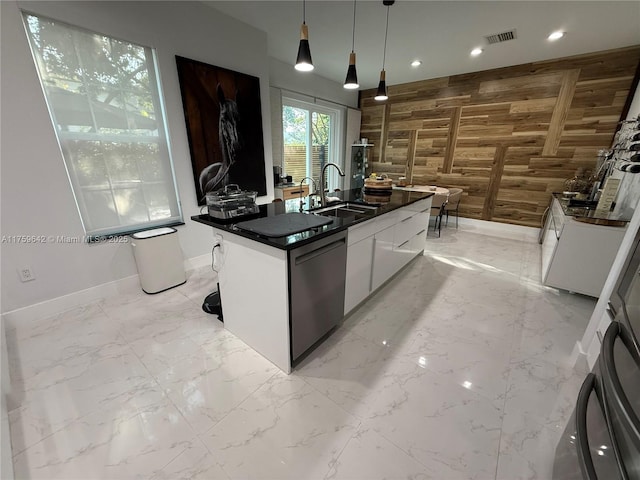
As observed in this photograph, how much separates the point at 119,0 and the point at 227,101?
1095mm

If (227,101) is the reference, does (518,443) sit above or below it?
below

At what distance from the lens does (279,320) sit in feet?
4.98

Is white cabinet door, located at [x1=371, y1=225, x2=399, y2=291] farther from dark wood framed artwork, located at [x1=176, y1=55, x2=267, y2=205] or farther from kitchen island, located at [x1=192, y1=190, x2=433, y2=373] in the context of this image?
dark wood framed artwork, located at [x1=176, y1=55, x2=267, y2=205]

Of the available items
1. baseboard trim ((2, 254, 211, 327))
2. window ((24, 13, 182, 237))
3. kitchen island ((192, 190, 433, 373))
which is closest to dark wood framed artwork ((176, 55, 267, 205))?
window ((24, 13, 182, 237))

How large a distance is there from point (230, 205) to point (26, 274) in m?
1.85

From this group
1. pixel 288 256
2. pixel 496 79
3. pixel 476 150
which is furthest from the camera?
pixel 476 150

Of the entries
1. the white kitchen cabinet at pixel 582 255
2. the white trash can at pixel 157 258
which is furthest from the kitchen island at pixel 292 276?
the white kitchen cabinet at pixel 582 255

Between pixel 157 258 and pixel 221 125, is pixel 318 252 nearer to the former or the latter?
pixel 157 258

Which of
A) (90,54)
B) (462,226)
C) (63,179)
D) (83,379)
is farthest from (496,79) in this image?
(83,379)

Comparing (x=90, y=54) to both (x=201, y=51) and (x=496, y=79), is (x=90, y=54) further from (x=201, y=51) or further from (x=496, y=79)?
(x=496, y=79)

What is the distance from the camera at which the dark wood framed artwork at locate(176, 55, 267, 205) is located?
267cm

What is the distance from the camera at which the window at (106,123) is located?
1999 millimetres

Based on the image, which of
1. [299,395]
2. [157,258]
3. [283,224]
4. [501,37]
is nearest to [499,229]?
[501,37]

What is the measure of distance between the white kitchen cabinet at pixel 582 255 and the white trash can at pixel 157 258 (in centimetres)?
387
